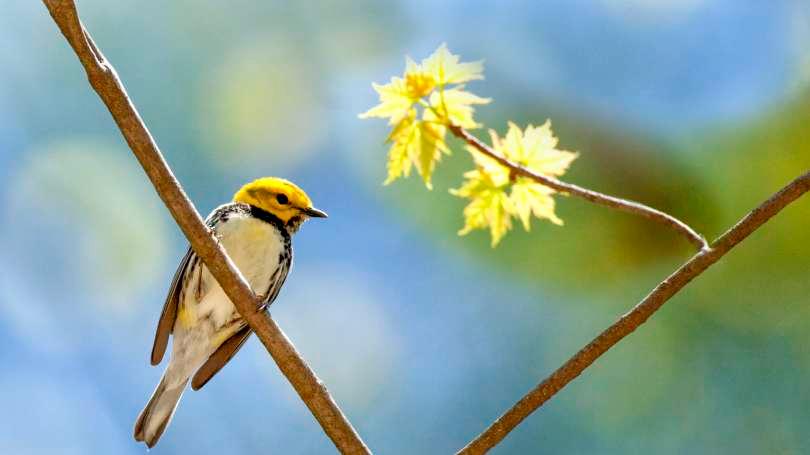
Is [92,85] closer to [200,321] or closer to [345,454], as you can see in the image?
[345,454]

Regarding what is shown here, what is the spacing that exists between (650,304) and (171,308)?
2194 millimetres

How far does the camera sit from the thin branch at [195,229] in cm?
199

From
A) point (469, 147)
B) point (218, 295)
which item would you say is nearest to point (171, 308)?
point (218, 295)

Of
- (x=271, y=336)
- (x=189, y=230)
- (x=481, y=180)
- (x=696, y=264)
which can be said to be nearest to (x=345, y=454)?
(x=271, y=336)

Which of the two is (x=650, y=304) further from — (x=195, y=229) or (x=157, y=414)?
(x=157, y=414)

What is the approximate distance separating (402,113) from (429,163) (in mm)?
126

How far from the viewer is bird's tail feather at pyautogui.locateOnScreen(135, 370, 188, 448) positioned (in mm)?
3443

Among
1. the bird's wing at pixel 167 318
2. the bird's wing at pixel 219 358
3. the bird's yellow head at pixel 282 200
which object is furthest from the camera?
the bird's yellow head at pixel 282 200

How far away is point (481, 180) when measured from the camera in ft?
5.74

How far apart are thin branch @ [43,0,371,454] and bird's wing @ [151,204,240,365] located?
113cm

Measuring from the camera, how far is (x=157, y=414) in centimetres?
346

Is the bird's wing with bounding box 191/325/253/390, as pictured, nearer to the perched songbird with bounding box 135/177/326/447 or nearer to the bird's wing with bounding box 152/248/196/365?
the perched songbird with bounding box 135/177/326/447

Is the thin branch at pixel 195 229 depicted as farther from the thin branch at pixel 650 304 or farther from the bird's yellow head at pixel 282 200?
the bird's yellow head at pixel 282 200

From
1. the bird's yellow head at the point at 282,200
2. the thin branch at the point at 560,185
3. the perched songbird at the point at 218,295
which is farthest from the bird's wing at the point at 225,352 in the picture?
the thin branch at the point at 560,185
